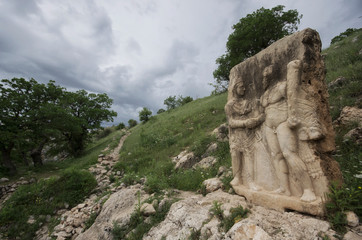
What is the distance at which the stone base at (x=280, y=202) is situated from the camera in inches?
121

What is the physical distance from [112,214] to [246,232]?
4.11 metres

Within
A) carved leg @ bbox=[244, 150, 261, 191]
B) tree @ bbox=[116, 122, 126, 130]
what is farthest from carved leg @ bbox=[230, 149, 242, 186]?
tree @ bbox=[116, 122, 126, 130]

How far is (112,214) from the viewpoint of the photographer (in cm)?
Result: 525

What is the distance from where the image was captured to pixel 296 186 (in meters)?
3.57

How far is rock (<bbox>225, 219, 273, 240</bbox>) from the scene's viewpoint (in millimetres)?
2767

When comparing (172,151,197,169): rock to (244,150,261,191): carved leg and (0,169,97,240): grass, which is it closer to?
(244,150,261,191): carved leg

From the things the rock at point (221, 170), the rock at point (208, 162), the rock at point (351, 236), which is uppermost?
the rock at point (208, 162)

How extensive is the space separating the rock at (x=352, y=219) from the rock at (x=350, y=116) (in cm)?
387

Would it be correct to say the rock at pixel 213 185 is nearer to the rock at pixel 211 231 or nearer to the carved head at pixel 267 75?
the rock at pixel 211 231

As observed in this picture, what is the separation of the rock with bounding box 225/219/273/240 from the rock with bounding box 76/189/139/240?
9.87 feet

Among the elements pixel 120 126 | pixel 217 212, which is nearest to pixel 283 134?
pixel 217 212

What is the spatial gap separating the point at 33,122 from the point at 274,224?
15039mm

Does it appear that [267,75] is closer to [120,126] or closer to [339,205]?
[339,205]

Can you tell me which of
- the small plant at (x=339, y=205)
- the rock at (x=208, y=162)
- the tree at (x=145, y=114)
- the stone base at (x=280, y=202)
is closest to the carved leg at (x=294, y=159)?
the stone base at (x=280, y=202)
